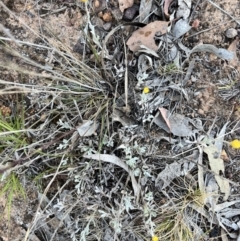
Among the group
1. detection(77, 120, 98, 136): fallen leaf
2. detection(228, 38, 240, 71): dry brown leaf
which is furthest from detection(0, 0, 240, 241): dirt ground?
detection(77, 120, 98, 136): fallen leaf

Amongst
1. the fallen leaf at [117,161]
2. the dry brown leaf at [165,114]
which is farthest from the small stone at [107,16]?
the fallen leaf at [117,161]

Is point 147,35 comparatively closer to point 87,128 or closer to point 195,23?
point 195,23

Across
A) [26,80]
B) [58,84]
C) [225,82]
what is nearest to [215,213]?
[225,82]

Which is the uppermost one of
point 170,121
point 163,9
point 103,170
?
point 163,9

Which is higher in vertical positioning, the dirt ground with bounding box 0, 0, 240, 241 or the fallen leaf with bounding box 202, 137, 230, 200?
the dirt ground with bounding box 0, 0, 240, 241

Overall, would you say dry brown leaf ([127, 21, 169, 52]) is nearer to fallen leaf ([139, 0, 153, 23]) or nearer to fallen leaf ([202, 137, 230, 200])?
fallen leaf ([139, 0, 153, 23])

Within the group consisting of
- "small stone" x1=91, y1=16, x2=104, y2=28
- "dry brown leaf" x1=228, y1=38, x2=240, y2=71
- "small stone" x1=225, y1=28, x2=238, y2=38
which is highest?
"small stone" x1=91, y1=16, x2=104, y2=28

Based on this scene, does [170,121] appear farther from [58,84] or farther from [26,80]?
[26,80]
